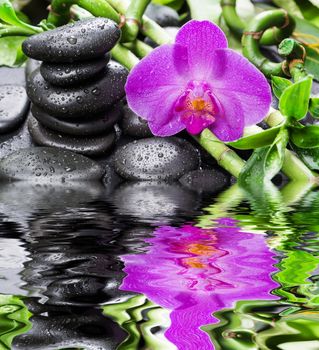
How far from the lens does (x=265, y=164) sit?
0.64 meters

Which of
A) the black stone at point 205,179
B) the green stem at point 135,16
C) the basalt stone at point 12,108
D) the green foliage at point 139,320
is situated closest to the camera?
the green foliage at point 139,320

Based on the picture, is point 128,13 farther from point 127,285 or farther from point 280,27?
point 127,285

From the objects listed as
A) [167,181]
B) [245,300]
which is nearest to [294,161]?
[167,181]

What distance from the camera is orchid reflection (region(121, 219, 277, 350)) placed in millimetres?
197

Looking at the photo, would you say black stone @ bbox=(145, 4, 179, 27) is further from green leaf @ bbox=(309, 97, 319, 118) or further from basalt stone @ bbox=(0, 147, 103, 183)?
green leaf @ bbox=(309, 97, 319, 118)

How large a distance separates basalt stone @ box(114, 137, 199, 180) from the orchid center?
0.28 metres

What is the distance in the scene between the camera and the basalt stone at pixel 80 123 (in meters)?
1.06

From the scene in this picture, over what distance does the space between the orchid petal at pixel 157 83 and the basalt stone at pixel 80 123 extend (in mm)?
394

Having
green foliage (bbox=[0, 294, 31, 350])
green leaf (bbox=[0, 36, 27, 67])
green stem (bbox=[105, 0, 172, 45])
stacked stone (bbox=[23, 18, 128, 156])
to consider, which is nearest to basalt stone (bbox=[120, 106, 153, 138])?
stacked stone (bbox=[23, 18, 128, 156])

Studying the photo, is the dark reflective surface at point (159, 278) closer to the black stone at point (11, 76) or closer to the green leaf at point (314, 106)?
the green leaf at point (314, 106)

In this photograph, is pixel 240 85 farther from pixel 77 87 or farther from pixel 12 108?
pixel 12 108

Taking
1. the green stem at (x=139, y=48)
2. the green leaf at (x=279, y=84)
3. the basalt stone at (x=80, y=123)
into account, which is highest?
the green stem at (x=139, y=48)

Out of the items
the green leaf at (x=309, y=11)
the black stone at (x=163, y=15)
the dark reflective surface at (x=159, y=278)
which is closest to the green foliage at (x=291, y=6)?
the green leaf at (x=309, y=11)

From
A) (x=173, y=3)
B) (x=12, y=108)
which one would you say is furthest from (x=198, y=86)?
(x=173, y=3)
